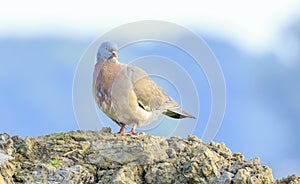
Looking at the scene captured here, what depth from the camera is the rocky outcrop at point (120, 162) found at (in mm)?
11469

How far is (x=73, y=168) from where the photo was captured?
38.1 ft

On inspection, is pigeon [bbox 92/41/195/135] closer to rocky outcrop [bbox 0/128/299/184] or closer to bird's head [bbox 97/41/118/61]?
bird's head [bbox 97/41/118/61]

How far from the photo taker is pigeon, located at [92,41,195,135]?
1346cm

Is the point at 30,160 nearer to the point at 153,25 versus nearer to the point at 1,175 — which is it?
the point at 1,175

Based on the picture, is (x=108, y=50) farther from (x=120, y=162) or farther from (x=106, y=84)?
(x=120, y=162)

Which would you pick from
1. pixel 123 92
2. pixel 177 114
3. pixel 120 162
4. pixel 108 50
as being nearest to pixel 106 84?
pixel 123 92

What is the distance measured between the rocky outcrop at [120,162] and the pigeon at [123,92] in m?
1.07

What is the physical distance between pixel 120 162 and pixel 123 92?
2.08 m

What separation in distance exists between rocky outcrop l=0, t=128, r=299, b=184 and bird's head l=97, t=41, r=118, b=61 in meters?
1.76

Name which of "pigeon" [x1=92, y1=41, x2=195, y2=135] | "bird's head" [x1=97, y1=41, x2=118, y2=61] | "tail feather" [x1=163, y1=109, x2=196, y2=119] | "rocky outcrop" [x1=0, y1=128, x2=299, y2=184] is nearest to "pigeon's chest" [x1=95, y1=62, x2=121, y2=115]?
"pigeon" [x1=92, y1=41, x2=195, y2=135]

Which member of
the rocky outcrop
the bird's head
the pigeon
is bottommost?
the rocky outcrop

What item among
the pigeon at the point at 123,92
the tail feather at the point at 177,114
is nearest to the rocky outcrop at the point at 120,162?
the pigeon at the point at 123,92

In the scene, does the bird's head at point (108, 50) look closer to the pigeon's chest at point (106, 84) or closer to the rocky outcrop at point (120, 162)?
the pigeon's chest at point (106, 84)

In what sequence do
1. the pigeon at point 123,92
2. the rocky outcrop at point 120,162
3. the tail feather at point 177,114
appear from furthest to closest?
the tail feather at point 177,114 < the pigeon at point 123,92 < the rocky outcrop at point 120,162
